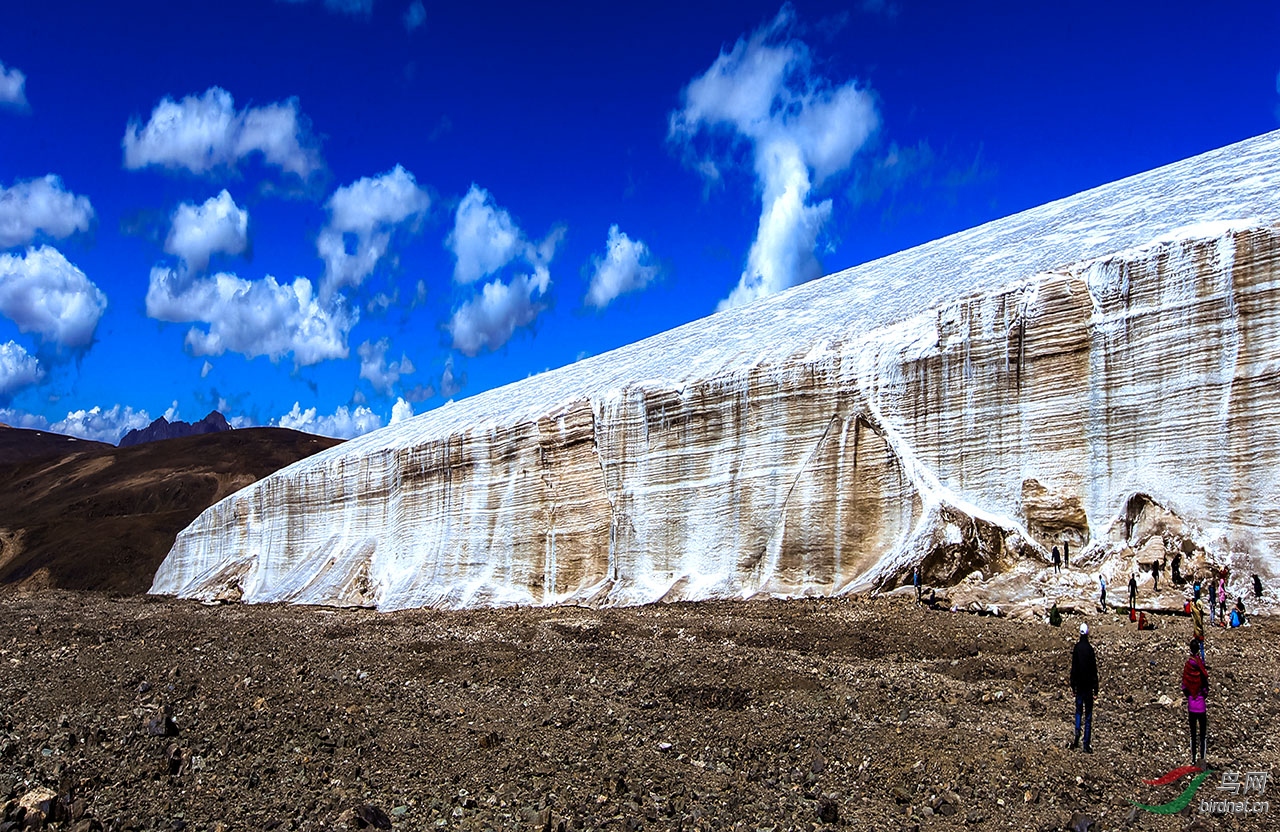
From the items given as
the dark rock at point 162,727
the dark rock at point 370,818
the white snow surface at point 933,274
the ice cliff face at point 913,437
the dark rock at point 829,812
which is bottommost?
the dark rock at point 370,818

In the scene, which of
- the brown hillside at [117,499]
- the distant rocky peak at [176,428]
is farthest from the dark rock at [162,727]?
the distant rocky peak at [176,428]

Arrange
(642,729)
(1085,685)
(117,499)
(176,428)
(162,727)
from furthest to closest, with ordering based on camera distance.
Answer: (176,428), (117,499), (162,727), (642,729), (1085,685)

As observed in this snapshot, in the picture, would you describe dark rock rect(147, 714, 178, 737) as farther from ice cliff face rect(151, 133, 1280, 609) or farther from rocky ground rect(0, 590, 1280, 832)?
ice cliff face rect(151, 133, 1280, 609)

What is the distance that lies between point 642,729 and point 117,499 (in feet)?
190

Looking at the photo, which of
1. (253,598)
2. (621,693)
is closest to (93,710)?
(621,693)

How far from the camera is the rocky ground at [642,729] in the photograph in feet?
20.3

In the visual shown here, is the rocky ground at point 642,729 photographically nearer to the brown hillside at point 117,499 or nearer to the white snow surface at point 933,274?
the white snow surface at point 933,274

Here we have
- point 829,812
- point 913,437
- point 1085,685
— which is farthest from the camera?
point 913,437

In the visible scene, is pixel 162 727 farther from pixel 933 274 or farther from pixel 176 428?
pixel 176 428

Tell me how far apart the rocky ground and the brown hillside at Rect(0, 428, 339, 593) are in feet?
93.9

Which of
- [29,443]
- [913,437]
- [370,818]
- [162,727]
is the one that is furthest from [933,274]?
[29,443]

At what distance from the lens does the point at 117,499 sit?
2201 inches

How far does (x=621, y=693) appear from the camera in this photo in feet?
29.0

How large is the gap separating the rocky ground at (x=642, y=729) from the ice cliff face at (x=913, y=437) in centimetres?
174
